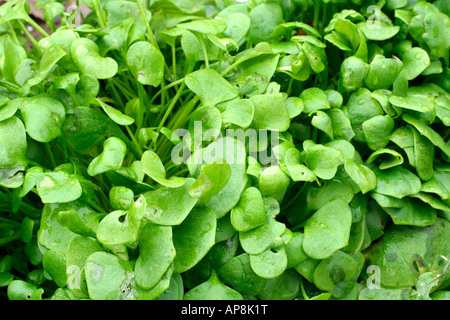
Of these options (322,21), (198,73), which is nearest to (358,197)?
(198,73)

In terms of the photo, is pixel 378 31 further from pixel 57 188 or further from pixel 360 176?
pixel 57 188

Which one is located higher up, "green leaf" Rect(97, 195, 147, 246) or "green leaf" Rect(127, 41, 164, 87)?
"green leaf" Rect(127, 41, 164, 87)

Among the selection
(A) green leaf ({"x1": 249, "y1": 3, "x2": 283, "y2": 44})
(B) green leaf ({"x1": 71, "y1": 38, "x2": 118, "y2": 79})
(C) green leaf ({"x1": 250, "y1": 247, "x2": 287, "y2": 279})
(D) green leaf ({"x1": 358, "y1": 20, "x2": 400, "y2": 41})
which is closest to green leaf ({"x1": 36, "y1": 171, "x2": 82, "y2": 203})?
(B) green leaf ({"x1": 71, "y1": 38, "x2": 118, "y2": 79})

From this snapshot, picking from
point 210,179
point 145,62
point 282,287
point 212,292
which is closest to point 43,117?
point 145,62

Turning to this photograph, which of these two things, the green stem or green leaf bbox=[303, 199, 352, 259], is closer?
green leaf bbox=[303, 199, 352, 259]

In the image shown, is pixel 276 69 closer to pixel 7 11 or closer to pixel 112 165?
pixel 112 165

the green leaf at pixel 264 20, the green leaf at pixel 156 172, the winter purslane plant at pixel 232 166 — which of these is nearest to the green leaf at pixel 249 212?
the winter purslane plant at pixel 232 166

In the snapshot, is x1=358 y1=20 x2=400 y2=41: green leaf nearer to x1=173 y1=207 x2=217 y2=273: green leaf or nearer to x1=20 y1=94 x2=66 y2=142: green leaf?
x1=173 y1=207 x2=217 y2=273: green leaf
